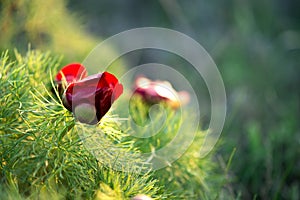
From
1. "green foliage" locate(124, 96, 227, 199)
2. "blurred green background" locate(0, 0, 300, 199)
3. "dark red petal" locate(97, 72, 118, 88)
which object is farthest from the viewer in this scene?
"blurred green background" locate(0, 0, 300, 199)

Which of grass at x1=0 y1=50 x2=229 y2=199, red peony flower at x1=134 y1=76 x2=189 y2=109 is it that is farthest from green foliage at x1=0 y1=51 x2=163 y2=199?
red peony flower at x1=134 y1=76 x2=189 y2=109

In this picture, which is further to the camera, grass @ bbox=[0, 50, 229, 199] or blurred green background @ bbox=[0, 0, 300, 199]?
blurred green background @ bbox=[0, 0, 300, 199]

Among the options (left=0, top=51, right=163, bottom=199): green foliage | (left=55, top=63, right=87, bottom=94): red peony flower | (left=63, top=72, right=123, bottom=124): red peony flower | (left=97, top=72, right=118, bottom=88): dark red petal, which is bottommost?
(left=0, top=51, right=163, bottom=199): green foliage

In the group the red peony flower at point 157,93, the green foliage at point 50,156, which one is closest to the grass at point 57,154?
the green foliage at point 50,156

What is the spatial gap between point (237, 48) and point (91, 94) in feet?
3.52

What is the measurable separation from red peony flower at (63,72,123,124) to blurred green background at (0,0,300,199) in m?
0.27

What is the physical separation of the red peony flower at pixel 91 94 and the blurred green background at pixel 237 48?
0.88ft

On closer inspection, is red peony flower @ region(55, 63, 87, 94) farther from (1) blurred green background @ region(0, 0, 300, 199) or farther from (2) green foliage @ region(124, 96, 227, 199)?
(1) blurred green background @ region(0, 0, 300, 199)

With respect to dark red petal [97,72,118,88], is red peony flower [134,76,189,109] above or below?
above

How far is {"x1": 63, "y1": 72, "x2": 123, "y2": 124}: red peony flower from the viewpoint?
532 mm

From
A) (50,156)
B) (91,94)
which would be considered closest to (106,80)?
(91,94)

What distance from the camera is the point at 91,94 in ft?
1.75

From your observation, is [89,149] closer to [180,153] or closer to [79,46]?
[180,153]

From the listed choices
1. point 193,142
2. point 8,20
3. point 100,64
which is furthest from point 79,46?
point 193,142
